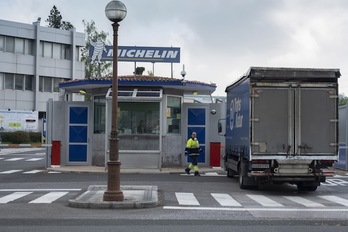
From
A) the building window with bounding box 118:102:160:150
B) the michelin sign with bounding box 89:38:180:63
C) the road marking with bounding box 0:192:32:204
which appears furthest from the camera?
the michelin sign with bounding box 89:38:180:63

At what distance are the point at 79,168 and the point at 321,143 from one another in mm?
11637

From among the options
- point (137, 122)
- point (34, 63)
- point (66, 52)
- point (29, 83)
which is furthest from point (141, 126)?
point (66, 52)

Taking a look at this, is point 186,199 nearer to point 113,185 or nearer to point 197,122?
point 113,185

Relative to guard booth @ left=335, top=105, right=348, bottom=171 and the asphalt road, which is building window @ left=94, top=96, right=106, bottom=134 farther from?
guard booth @ left=335, top=105, right=348, bottom=171

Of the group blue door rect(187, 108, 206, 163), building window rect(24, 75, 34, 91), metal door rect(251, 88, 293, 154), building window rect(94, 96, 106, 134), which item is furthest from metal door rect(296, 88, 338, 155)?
building window rect(24, 75, 34, 91)

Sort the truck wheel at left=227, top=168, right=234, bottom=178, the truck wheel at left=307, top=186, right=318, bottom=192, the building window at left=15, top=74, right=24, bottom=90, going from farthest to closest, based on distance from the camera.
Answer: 1. the building window at left=15, top=74, right=24, bottom=90
2. the truck wheel at left=227, top=168, right=234, bottom=178
3. the truck wheel at left=307, top=186, right=318, bottom=192

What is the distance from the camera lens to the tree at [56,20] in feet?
277

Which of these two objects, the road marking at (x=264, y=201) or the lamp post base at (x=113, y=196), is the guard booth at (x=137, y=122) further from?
the lamp post base at (x=113, y=196)

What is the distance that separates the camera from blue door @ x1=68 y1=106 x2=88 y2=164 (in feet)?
80.2

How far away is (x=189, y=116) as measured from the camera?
81.3 feet

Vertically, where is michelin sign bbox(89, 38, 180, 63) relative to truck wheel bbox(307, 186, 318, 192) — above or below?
above

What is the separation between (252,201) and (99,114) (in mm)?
12024

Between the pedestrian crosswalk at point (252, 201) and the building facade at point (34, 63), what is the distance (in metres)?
41.9

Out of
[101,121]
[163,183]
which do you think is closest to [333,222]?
[163,183]
